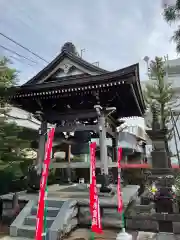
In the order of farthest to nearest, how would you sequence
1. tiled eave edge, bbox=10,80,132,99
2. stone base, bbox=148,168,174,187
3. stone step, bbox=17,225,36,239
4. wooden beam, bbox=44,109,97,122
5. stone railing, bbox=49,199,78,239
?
wooden beam, bbox=44,109,97,122 → stone base, bbox=148,168,174,187 → tiled eave edge, bbox=10,80,132,99 → stone step, bbox=17,225,36,239 → stone railing, bbox=49,199,78,239

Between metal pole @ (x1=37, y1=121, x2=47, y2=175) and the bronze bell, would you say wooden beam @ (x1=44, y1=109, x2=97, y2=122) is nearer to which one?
metal pole @ (x1=37, y1=121, x2=47, y2=175)

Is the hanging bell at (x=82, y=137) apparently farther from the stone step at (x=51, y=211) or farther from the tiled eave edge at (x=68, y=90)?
the stone step at (x=51, y=211)

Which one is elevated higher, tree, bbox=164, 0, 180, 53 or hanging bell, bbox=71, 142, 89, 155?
tree, bbox=164, 0, 180, 53

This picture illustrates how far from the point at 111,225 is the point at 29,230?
94.8 inches

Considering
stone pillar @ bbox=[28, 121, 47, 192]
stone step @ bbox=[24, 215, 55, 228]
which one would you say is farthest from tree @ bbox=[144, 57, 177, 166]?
stone step @ bbox=[24, 215, 55, 228]

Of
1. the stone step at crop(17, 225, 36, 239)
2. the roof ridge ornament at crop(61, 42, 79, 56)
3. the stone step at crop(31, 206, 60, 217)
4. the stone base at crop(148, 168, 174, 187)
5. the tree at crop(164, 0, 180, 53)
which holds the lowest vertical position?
the stone step at crop(17, 225, 36, 239)

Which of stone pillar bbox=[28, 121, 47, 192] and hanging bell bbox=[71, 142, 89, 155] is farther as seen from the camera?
hanging bell bbox=[71, 142, 89, 155]

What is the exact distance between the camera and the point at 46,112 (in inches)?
357

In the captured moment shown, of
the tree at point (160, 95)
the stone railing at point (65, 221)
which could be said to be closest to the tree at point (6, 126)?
the stone railing at point (65, 221)

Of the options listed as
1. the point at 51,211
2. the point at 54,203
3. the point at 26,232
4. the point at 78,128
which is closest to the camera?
the point at 26,232

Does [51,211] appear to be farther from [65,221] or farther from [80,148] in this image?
[80,148]

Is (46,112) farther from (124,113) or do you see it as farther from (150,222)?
(150,222)

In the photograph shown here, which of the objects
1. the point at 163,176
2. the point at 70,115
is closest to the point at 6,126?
the point at 70,115

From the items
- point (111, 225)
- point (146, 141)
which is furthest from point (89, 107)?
point (146, 141)
